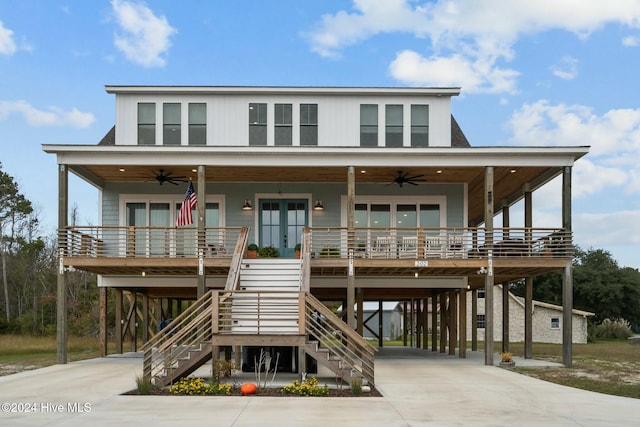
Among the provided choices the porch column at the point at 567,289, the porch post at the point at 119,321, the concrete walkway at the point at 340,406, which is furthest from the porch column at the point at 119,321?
the porch column at the point at 567,289

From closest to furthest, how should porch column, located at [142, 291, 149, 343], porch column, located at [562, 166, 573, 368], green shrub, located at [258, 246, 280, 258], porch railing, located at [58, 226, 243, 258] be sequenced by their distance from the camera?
porch column, located at [562, 166, 573, 368]
green shrub, located at [258, 246, 280, 258]
porch railing, located at [58, 226, 243, 258]
porch column, located at [142, 291, 149, 343]

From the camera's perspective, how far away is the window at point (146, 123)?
24422 millimetres

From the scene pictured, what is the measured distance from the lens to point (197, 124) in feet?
80.4

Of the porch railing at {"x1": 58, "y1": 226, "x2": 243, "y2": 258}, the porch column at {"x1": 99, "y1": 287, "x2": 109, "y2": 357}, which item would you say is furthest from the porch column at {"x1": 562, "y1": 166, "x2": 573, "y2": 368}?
the porch column at {"x1": 99, "y1": 287, "x2": 109, "y2": 357}

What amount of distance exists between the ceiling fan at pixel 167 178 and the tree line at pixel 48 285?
18.9m

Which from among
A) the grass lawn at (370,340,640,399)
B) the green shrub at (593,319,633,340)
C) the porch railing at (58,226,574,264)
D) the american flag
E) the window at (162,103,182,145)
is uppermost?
the window at (162,103,182,145)

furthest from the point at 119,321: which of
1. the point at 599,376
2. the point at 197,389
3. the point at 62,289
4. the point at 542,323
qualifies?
the point at 542,323

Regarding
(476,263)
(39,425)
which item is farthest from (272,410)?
(476,263)

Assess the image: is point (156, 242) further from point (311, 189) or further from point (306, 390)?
point (306, 390)

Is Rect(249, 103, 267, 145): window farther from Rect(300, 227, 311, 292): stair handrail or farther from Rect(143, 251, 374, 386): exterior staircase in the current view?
Rect(143, 251, 374, 386): exterior staircase

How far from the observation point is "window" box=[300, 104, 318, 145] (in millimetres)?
24438

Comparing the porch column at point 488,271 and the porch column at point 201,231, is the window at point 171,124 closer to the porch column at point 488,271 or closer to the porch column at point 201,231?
the porch column at point 201,231

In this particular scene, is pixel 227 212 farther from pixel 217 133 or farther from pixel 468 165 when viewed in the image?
pixel 468 165

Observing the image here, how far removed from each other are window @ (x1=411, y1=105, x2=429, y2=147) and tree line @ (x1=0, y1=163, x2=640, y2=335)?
2384 centimetres
